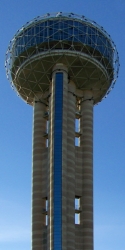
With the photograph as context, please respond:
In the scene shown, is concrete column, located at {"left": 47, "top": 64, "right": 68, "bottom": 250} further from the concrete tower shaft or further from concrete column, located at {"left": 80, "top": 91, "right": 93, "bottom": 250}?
concrete column, located at {"left": 80, "top": 91, "right": 93, "bottom": 250}

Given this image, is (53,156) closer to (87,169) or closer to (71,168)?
(71,168)

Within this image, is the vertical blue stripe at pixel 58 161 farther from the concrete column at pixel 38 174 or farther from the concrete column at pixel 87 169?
the concrete column at pixel 87 169

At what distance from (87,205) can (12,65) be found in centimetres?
4731

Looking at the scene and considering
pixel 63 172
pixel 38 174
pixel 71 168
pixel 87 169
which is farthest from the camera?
pixel 38 174

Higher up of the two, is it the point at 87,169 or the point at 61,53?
the point at 61,53

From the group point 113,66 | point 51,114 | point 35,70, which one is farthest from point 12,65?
point 113,66

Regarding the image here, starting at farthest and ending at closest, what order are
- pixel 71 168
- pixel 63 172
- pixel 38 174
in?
pixel 38 174 < pixel 71 168 < pixel 63 172

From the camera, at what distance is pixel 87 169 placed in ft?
419

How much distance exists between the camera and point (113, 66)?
461ft

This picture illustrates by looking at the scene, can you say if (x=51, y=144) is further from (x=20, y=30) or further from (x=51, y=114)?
(x=20, y=30)

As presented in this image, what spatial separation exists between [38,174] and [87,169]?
46.0 ft

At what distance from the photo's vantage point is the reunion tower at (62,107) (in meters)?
119

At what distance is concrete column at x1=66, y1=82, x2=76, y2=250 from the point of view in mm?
116562

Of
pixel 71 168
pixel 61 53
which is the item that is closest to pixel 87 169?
pixel 71 168
